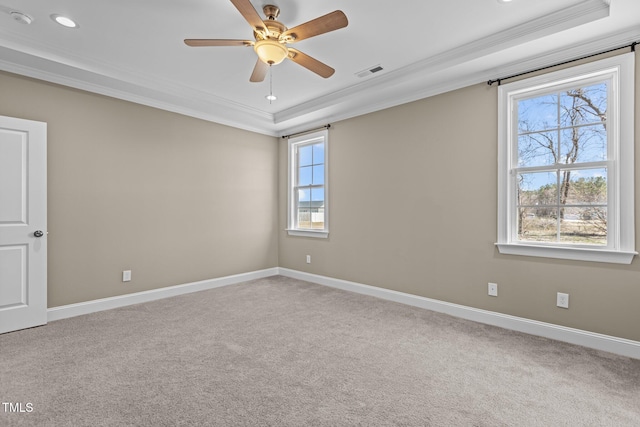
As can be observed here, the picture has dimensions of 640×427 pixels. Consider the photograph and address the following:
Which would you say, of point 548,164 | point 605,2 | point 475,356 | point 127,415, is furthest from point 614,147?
point 127,415

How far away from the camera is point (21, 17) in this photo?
2.45 m

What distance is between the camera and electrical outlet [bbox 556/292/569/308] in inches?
107

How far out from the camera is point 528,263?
2.93m

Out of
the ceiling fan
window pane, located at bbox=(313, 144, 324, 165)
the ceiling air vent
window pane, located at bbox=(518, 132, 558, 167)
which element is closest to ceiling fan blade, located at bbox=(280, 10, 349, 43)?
the ceiling fan

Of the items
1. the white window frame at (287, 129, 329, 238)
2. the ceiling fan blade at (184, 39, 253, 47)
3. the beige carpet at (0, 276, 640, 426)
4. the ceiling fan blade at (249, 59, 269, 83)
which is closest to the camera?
the beige carpet at (0, 276, 640, 426)

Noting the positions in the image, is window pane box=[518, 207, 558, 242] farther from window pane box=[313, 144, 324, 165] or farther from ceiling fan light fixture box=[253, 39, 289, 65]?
window pane box=[313, 144, 324, 165]

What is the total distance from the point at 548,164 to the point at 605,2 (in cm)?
125

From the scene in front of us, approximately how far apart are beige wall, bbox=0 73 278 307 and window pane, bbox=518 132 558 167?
146 inches

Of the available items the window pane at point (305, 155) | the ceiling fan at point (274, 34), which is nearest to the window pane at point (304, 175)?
the window pane at point (305, 155)

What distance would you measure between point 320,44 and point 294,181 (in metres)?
2.70

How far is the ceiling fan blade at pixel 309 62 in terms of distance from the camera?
246 cm

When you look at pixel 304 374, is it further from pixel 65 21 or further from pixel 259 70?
pixel 65 21

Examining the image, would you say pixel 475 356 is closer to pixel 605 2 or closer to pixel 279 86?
pixel 605 2

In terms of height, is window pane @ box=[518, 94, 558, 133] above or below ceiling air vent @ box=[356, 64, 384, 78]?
below
